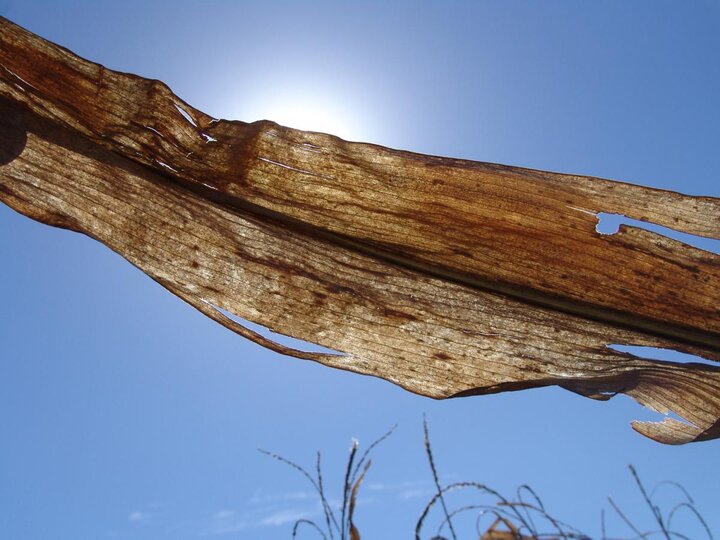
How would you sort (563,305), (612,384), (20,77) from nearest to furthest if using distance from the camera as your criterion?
1. (20,77)
2. (563,305)
3. (612,384)

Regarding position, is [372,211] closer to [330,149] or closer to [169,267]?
[330,149]

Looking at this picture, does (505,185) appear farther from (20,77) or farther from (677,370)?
(20,77)

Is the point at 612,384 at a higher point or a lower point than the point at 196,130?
lower

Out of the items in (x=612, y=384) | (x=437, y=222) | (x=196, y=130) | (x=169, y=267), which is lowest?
(x=612, y=384)

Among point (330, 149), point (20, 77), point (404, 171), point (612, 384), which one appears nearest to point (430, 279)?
point (404, 171)

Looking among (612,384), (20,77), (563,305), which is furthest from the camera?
(612,384)

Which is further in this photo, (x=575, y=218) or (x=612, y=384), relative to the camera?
(x=612, y=384)
